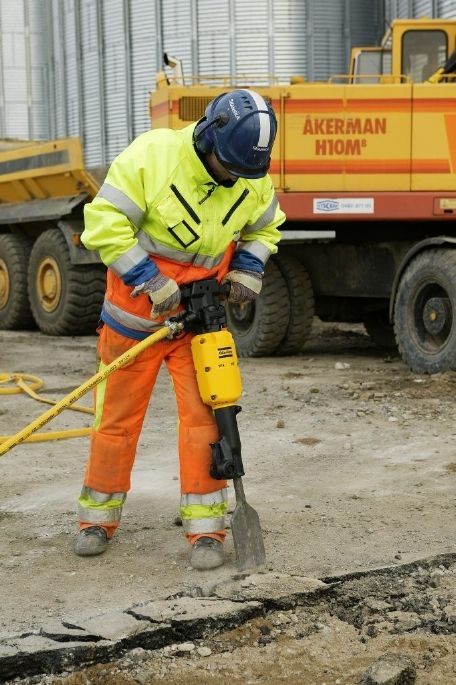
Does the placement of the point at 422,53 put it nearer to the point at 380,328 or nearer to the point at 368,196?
the point at 368,196

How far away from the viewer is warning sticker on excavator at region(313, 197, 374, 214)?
860 cm

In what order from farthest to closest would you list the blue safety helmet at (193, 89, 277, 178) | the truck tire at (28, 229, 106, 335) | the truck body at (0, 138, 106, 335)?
the truck tire at (28, 229, 106, 335) → the truck body at (0, 138, 106, 335) → the blue safety helmet at (193, 89, 277, 178)

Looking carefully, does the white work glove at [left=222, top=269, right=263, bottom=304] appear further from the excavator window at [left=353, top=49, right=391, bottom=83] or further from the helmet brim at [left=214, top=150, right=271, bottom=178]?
the excavator window at [left=353, top=49, right=391, bottom=83]

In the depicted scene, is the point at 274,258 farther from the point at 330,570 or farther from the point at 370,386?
the point at 330,570

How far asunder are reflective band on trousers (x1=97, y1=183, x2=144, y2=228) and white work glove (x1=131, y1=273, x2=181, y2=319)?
0.24 meters

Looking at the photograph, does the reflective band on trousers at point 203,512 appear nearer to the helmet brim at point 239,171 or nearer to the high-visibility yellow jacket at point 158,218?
the high-visibility yellow jacket at point 158,218

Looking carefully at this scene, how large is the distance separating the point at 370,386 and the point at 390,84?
2.61 metres

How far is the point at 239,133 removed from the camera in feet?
12.2

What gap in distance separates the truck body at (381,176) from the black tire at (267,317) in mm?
22

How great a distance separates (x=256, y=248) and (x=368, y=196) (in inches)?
179

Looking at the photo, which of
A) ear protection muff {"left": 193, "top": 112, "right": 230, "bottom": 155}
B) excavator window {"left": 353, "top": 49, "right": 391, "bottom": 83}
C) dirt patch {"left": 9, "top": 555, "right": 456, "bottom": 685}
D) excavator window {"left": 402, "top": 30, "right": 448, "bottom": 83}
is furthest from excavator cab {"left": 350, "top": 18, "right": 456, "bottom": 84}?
dirt patch {"left": 9, "top": 555, "right": 456, "bottom": 685}

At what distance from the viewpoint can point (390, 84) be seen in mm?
8578

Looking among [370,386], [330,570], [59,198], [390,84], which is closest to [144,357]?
[330,570]

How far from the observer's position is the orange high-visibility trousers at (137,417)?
400 centimetres
